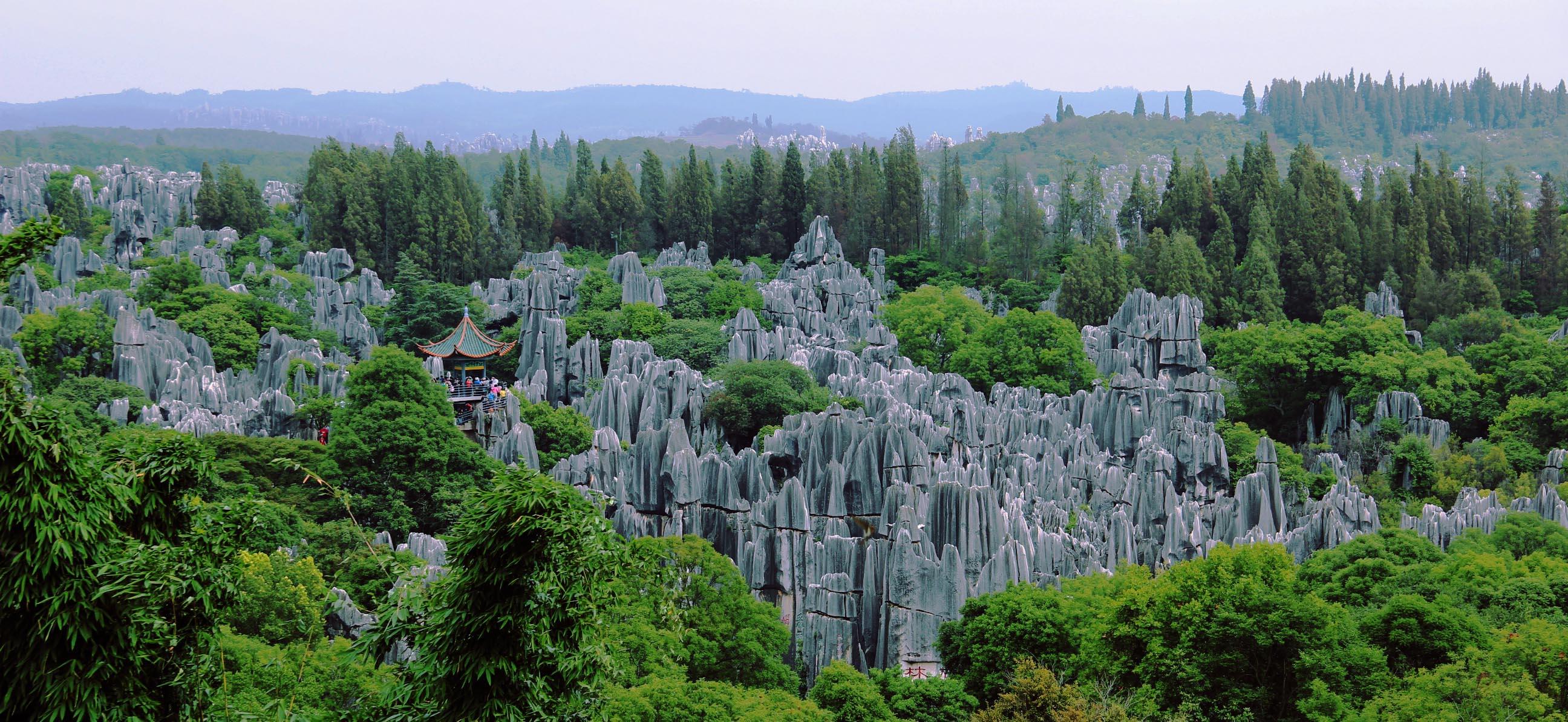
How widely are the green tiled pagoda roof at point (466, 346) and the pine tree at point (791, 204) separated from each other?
19959 millimetres

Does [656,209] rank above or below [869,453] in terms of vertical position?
above

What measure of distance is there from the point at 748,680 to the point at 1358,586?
10.1m

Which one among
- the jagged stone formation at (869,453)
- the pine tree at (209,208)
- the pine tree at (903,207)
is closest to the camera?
the jagged stone formation at (869,453)

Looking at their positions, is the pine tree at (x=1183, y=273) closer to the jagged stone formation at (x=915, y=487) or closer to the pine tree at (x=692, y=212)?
the jagged stone formation at (x=915, y=487)

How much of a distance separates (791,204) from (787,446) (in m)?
30.9

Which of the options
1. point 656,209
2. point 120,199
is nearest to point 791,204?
point 656,209

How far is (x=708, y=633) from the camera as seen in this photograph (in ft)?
64.3

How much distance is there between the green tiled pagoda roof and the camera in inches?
1529

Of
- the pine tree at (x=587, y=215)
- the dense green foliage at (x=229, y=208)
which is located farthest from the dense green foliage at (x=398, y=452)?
the dense green foliage at (x=229, y=208)

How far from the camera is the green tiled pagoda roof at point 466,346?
38844 millimetres

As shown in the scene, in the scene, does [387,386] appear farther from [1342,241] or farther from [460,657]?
[1342,241]

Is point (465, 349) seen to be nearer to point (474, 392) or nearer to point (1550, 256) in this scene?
point (474, 392)

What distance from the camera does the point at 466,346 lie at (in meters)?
39.3

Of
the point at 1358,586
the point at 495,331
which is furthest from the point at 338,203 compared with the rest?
the point at 1358,586
